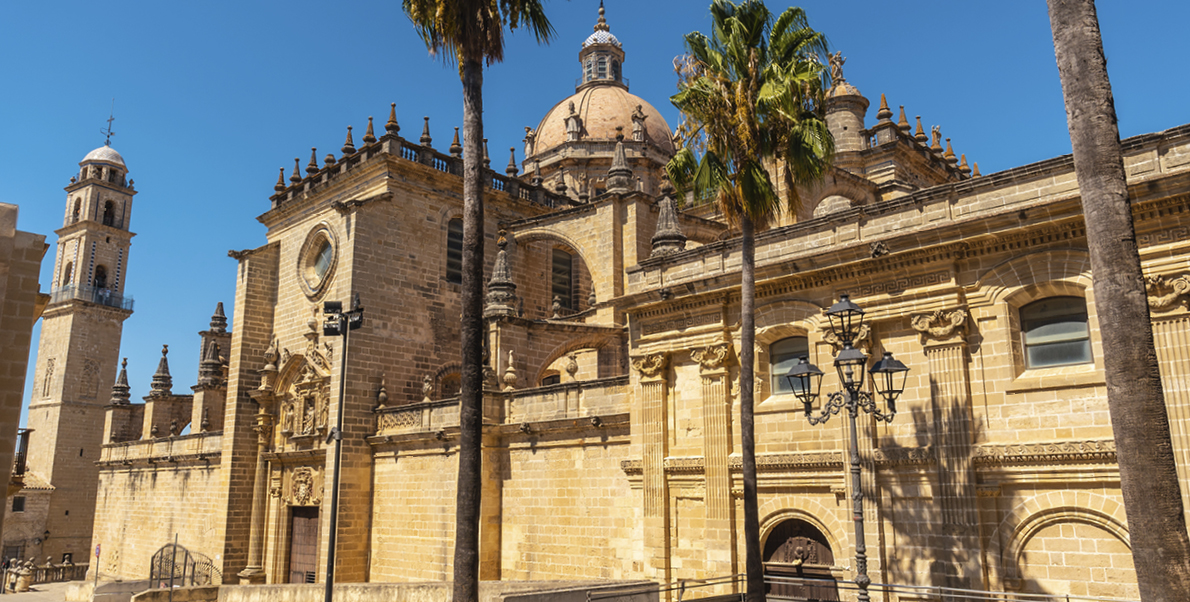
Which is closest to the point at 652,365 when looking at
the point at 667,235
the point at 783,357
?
the point at 783,357

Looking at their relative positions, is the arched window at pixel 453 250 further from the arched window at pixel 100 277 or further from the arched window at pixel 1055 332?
the arched window at pixel 100 277

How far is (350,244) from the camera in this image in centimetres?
2616

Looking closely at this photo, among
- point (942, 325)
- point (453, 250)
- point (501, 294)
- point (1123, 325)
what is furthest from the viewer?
point (453, 250)

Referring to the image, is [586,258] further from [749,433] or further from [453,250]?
[749,433]

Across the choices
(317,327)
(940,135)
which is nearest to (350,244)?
(317,327)

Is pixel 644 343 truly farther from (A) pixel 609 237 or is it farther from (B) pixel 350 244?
(B) pixel 350 244

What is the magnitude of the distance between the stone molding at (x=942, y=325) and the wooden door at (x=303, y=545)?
65.0ft

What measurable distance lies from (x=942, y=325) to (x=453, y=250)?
18.4 metres

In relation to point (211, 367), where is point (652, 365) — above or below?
below

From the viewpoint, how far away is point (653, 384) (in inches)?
698

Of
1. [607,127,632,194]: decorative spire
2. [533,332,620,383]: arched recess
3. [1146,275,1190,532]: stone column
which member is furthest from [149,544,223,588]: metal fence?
[1146,275,1190,532]: stone column

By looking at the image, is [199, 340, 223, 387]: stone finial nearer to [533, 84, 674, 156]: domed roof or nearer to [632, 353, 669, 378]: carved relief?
[533, 84, 674, 156]: domed roof

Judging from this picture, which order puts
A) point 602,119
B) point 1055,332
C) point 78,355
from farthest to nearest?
1. point 78,355
2. point 602,119
3. point 1055,332

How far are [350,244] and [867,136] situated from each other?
17849mm
